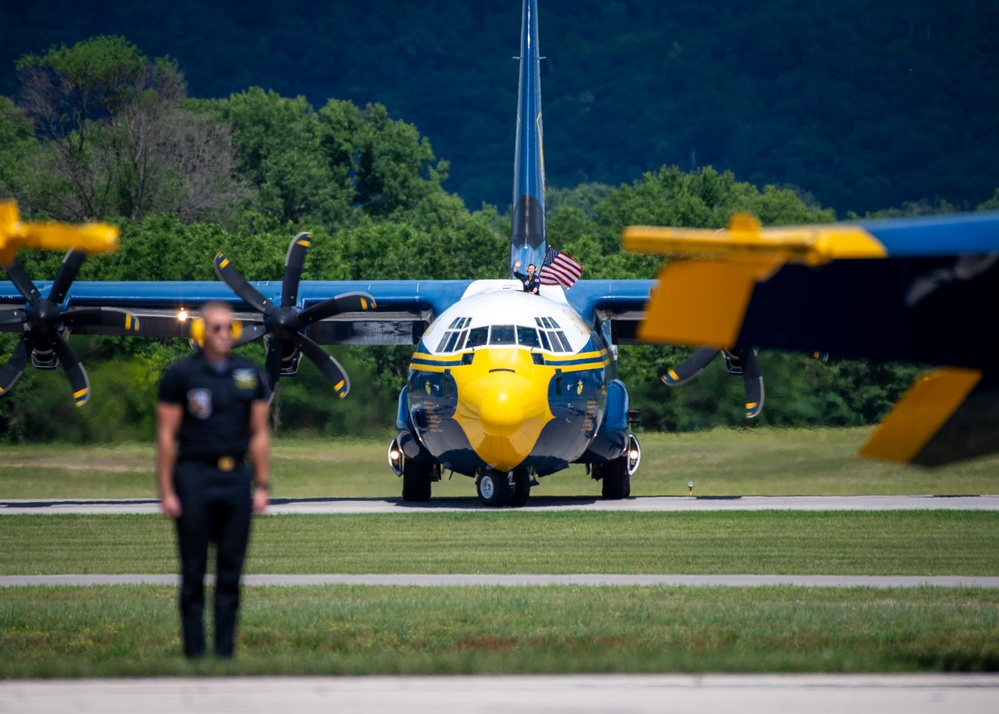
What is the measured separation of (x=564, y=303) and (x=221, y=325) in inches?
693

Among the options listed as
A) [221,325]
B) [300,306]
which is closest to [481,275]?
[300,306]

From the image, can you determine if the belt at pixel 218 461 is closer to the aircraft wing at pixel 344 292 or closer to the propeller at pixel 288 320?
the propeller at pixel 288 320

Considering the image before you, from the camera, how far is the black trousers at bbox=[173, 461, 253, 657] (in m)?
9.29

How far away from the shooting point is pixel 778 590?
1428cm

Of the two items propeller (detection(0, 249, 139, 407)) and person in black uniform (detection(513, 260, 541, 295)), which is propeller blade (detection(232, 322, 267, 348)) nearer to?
propeller (detection(0, 249, 139, 407))

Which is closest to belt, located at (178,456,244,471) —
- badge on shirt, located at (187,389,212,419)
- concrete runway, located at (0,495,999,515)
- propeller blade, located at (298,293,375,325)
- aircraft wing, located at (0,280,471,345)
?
badge on shirt, located at (187,389,212,419)

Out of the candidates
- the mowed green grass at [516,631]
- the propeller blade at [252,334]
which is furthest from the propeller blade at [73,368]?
the mowed green grass at [516,631]

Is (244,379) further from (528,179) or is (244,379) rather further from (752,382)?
(528,179)

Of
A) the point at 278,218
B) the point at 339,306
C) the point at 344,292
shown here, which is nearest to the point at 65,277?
the point at 339,306

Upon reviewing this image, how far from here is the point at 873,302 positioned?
8.82m

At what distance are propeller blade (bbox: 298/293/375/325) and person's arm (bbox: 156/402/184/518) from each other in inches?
623

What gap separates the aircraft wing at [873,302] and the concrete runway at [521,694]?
144cm

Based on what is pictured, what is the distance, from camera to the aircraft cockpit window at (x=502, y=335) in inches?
923

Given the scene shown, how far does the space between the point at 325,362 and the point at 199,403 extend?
1713 centimetres
